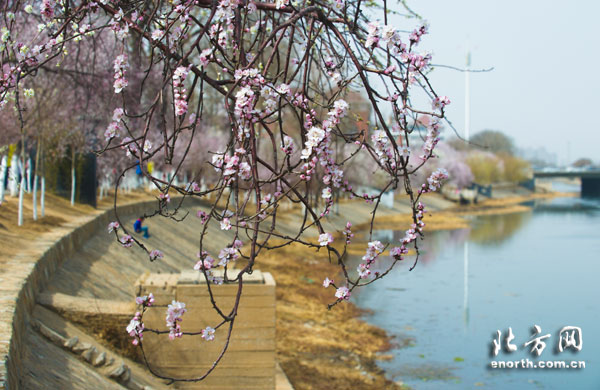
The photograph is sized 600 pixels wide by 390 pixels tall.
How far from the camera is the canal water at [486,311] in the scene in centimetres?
1310

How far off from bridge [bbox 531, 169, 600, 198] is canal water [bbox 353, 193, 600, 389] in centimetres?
6101

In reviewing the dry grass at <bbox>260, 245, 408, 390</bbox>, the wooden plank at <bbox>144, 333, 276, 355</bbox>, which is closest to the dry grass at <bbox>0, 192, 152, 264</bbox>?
the wooden plank at <bbox>144, 333, 276, 355</bbox>

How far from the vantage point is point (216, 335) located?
832cm

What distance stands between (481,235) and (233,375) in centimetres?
3372

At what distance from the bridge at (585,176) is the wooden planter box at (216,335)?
3525 inches

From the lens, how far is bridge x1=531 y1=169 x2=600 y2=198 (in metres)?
91.8

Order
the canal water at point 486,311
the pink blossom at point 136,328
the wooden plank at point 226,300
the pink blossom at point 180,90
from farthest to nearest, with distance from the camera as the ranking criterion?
the canal water at point 486,311 → the wooden plank at point 226,300 → the pink blossom at point 136,328 → the pink blossom at point 180,90

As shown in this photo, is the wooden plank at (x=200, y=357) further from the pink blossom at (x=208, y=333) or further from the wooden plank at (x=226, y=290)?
the pink blossom at (x=208, y=333)

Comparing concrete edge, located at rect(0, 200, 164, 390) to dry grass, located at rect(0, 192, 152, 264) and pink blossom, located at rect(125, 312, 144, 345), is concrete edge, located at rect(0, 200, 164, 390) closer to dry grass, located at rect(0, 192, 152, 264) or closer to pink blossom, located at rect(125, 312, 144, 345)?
dry grass, located at rect(0, 192, 152, 264)

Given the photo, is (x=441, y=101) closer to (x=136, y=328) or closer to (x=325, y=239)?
(x=325, y=239)

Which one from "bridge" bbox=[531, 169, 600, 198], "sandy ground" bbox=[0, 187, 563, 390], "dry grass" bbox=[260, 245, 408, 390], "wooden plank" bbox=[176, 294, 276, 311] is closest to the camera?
"wooden plank" bbox=[176, 294, 276, 311]

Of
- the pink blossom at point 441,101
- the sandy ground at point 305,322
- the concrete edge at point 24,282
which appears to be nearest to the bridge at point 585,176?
the sandy ground at point 305,322

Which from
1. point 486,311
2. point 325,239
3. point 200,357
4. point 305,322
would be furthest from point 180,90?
point 486,311

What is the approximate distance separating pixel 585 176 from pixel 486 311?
82.2 meters
